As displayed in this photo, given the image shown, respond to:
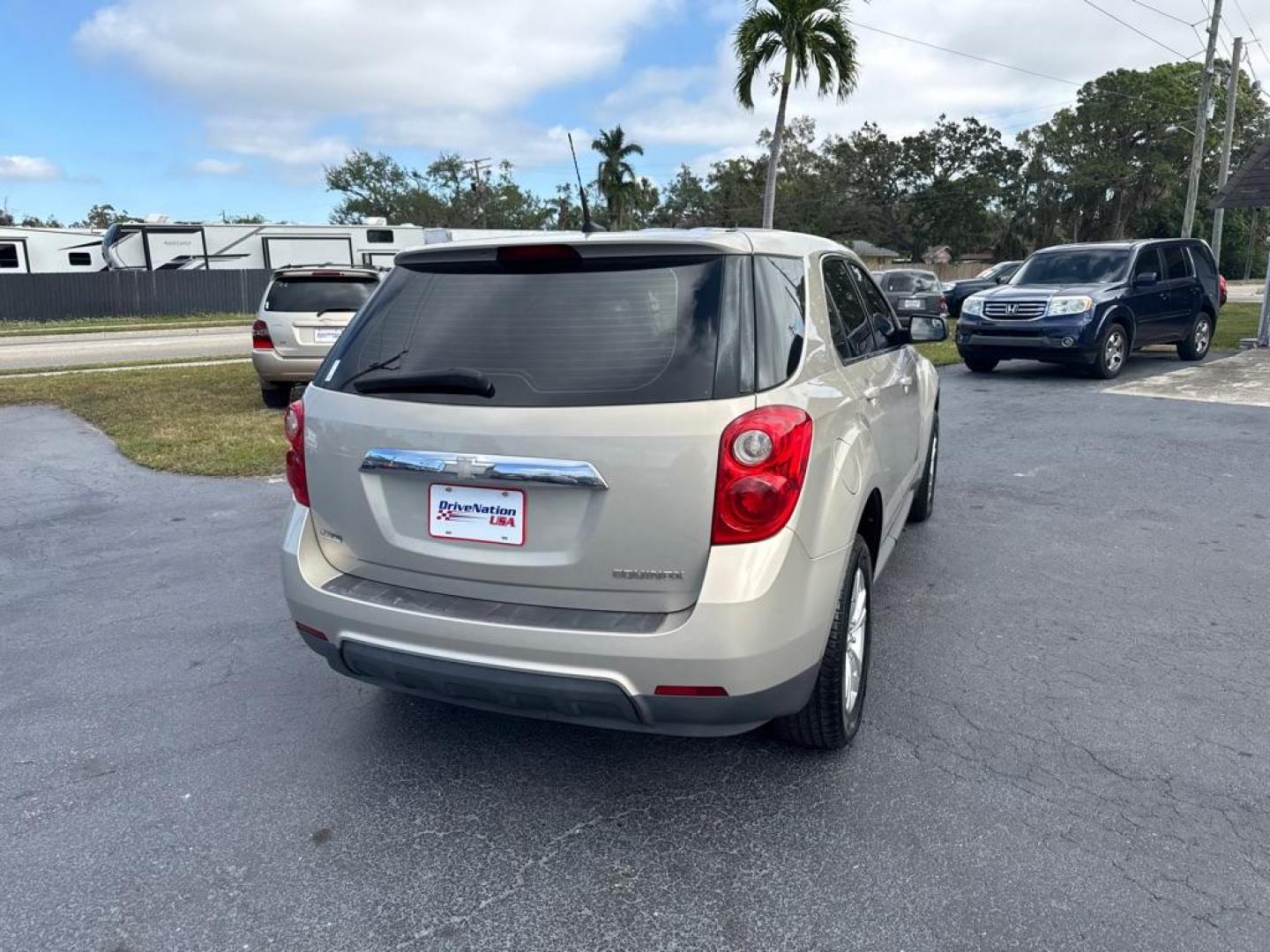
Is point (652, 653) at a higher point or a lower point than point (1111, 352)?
lower

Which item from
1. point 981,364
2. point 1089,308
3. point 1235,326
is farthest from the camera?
point 1235,326

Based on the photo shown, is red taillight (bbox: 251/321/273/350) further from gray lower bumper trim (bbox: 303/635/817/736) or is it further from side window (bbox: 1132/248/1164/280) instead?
side window (bbox: 1132/248/1164/280)

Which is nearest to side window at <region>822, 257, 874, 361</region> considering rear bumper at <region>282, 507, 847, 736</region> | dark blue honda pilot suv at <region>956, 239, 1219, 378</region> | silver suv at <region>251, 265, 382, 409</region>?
rear bumper at <region>282, 507, 847, 736</region>

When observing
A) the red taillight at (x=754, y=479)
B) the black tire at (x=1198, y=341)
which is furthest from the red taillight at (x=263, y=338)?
the black tire at (x=1198, y=341)

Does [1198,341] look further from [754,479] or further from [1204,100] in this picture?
[1204,100]

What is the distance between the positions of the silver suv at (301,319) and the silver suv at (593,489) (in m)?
7.54

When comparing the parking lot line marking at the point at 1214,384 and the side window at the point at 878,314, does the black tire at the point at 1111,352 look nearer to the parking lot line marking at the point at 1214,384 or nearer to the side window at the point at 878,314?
the parking lot line marking at the point at 1214,384

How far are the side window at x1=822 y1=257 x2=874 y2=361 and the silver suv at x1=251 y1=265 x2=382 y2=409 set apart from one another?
739cm

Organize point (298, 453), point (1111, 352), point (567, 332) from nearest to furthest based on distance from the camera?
1. point (567, 332)
2. point (298, 453)
3. point (1111, 352)

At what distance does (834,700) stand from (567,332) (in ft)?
4.71

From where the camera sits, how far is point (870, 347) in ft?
12.4

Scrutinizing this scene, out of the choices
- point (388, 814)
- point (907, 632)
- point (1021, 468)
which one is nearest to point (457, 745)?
point (388, 814)

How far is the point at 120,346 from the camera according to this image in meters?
20.1

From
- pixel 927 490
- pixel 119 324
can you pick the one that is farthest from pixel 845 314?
pixel 119 324
